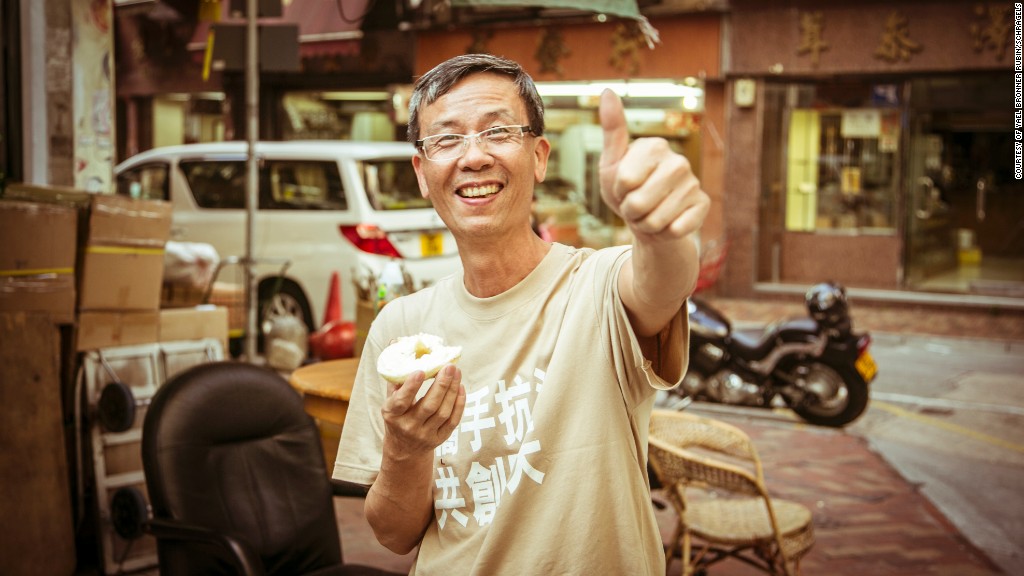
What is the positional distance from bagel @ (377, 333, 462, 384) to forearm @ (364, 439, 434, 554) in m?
0.18

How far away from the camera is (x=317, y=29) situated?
1695cm

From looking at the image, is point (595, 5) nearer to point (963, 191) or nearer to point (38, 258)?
point (38, 258)

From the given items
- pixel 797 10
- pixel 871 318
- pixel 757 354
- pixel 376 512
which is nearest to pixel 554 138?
pixel 797 10

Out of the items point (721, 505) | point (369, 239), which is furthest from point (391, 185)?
point (721, 505)

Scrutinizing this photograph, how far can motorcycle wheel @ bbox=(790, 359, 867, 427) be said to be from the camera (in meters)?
7.50

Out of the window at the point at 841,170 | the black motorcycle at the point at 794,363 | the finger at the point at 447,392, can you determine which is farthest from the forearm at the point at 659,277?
the window at the point at 841,170

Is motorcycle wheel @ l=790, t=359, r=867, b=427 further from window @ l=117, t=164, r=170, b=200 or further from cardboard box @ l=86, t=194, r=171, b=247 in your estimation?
window @ l=117, t=164, r=170, b=200

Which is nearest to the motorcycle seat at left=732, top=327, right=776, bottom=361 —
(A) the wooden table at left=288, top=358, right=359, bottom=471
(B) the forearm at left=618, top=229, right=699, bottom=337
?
(A) the wooden table at left=288, top=358, right=359, bottom=471

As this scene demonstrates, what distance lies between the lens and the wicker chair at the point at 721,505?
4059 mm

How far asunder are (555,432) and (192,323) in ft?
12.8

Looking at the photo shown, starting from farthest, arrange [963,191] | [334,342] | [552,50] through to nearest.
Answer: [963,191] → [552,50] → [334,342]

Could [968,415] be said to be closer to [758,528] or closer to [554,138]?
[758,528]

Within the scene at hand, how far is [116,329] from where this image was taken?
4.99 metres

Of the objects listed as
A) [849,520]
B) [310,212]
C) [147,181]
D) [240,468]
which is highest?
[147,181]
